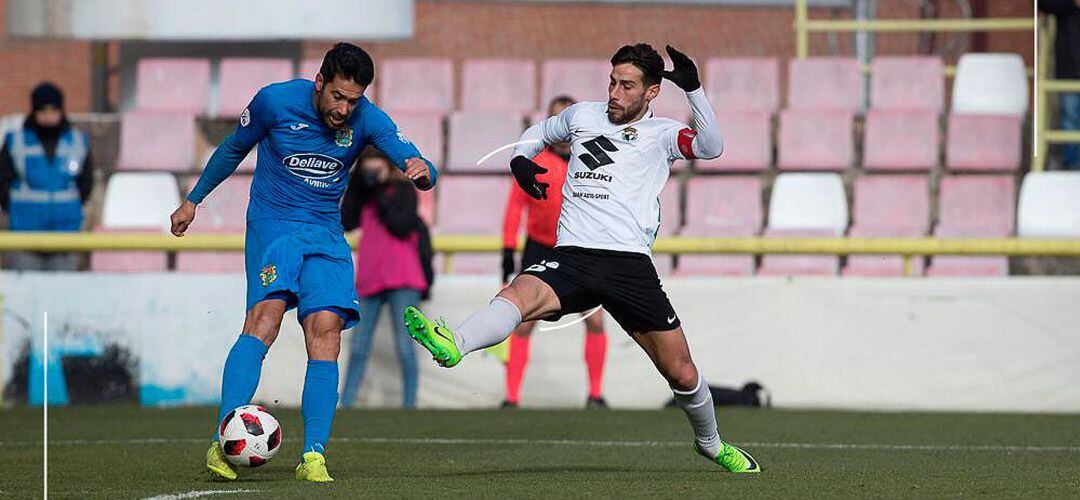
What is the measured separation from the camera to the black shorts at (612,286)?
7.25m

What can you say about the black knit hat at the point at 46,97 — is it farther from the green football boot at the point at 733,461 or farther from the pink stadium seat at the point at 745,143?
the green football boot at the point at 733,461

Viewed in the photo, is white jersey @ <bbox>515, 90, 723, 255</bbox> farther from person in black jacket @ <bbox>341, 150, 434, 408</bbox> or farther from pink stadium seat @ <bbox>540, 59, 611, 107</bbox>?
pink stadium seat @ <bbox>540, 59, 611, 107</bbox>

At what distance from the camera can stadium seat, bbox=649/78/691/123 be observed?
52.5ft

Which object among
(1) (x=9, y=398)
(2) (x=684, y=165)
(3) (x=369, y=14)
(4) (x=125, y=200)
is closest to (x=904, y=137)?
(2) (x=684, y=165)

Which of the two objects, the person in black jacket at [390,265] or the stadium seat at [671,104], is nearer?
the person in black jacket at [390,265]

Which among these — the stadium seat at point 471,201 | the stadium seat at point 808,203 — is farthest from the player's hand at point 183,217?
the stadium seat at point 808,203

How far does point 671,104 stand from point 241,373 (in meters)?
9.53

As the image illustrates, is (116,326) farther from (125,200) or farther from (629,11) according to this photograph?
(629,11)

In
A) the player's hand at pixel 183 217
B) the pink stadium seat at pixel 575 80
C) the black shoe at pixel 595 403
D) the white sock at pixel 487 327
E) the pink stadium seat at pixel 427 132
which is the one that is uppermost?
the pink stadium seat at pixel 575 80

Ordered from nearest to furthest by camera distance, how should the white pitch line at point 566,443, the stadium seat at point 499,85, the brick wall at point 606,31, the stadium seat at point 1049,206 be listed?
the white pitch line at point 566,443, the stadium seat at point 1049,206, the stadium seat at point 499,85, the brick wall at point 606,31

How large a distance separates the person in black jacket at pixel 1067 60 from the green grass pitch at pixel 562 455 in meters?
4.65

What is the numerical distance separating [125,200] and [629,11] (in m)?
5.52

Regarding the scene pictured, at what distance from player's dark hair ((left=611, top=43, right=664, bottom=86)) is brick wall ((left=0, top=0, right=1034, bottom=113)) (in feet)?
34.7

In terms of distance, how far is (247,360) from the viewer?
A: 7.15m
